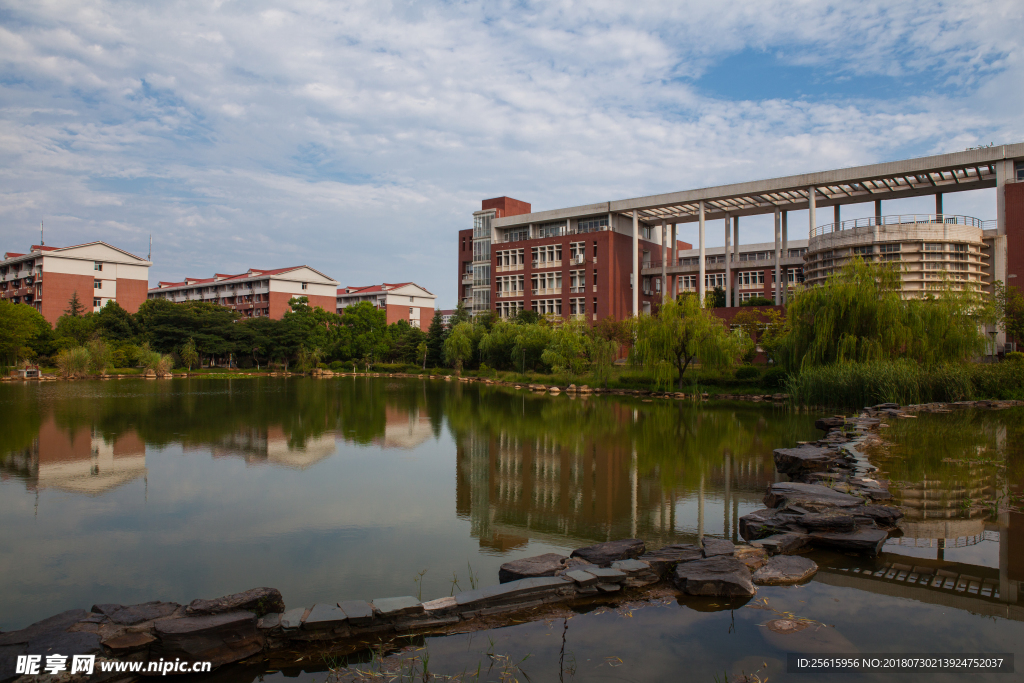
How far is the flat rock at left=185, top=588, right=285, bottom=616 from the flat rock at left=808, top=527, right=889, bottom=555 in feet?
17.7

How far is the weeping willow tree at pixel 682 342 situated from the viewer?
94.4 ft

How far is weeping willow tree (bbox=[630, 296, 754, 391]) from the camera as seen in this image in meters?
28.8

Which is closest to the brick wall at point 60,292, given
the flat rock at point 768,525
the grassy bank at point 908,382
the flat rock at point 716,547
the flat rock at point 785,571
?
the grassy bank at point 908,382

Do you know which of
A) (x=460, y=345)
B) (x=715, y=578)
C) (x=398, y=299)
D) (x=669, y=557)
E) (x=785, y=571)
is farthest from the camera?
(x=398, y=299)

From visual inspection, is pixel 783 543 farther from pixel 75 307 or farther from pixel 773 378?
pixel 75 307

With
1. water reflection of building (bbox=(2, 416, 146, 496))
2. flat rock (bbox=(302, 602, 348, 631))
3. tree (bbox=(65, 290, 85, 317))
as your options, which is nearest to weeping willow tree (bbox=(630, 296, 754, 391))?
water reflection of building (bbox=(2, 416, 146, 496))

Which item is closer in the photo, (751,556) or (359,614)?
(359,614)

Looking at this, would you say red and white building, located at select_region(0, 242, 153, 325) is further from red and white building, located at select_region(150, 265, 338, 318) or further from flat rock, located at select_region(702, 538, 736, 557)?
flat rock, located at select_region(702, 538, 736, 557)

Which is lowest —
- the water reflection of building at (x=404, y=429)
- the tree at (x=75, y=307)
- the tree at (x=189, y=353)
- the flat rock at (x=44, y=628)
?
the water reflection of building at (x=404, y=429)

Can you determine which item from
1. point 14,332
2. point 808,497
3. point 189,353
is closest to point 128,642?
point 808,497

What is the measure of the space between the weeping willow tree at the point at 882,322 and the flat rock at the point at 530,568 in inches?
790

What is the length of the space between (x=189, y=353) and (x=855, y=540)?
55068 mm

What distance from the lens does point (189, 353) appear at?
51.5 metres

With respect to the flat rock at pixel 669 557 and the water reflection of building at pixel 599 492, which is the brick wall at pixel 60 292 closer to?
the water reflection of building at pixel 599 492
